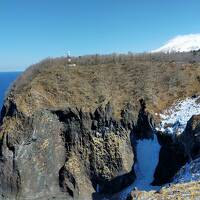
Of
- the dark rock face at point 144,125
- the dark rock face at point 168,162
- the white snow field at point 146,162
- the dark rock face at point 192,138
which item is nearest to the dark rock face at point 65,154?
the white snow field at point 146,162

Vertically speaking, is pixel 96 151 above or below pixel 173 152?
below

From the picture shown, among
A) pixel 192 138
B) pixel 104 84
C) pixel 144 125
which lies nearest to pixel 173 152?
pixel 144 125

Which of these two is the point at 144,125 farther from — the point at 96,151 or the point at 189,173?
the point at 189,173

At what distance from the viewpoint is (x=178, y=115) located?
3491 cm

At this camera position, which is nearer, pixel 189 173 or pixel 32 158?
pixel 189 173

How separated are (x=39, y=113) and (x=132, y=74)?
33.8ft

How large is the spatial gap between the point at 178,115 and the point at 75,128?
326 inches

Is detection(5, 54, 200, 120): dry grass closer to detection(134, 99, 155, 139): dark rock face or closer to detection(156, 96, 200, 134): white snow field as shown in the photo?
detection(134, 99, 155, 139): dark rock face

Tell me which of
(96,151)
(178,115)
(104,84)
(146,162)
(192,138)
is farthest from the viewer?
(104,84)

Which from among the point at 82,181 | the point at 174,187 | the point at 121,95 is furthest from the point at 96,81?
the point at 174,187

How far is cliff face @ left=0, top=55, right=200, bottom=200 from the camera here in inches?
1315

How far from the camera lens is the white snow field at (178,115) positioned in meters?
33.1

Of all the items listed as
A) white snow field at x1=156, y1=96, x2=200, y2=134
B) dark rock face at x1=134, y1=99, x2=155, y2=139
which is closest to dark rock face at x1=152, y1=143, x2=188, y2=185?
white snow field at x1=156, y1=96, x2=200, y2=134

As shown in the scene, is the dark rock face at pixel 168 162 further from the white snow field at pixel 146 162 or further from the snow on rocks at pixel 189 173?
the snow on rocks at pixel 189 173
